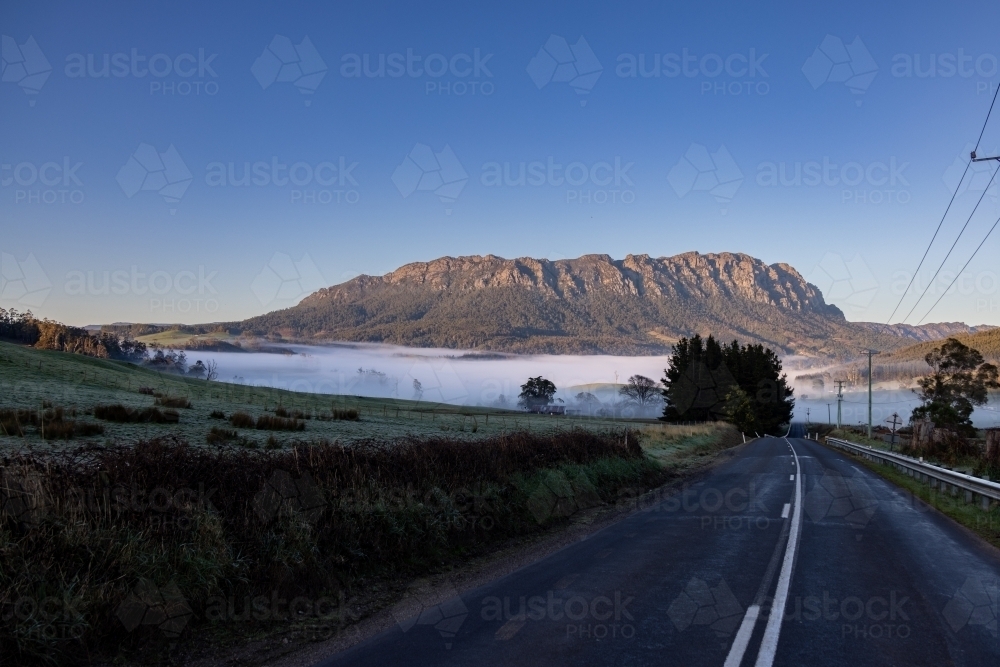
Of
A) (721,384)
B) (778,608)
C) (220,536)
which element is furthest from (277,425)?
(721,384)

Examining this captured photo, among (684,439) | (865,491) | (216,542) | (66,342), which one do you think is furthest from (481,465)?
(66,342)

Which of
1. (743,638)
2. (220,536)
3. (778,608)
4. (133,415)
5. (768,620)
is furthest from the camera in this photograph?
(133,415)

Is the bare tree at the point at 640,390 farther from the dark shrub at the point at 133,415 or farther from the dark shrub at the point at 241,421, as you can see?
the dark shrub at the point at 133,415

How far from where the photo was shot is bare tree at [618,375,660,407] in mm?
184750

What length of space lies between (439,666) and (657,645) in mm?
2071

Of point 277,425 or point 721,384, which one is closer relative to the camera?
point 277,425

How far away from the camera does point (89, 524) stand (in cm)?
659

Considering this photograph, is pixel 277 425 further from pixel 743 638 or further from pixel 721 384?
pixel 721 384

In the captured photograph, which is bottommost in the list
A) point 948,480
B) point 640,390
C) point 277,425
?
point 277,425

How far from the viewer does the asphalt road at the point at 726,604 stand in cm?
603

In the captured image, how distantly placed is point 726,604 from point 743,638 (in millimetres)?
1198

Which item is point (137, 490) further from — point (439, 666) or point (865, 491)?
point (865, 491)

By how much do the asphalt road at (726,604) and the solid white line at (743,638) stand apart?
0.02 metres

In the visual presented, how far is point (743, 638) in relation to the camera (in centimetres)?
637
